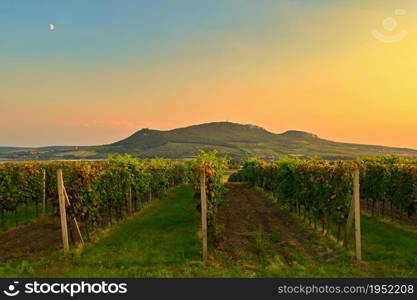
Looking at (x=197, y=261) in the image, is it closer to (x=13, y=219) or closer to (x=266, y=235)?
(x=266, y=235)

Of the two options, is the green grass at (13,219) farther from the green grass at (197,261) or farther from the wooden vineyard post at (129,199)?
the green grass at (197,261)

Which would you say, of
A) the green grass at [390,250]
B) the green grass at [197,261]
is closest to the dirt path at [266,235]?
the green grass at [197,261]

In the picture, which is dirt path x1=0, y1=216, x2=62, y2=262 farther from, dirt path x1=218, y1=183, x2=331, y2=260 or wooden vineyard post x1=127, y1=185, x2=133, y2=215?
dirt path x1=218, y1=183, x2=331, y2=260

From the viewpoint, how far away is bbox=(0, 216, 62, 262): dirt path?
11.4m

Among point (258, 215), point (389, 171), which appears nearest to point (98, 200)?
point (258, 215)

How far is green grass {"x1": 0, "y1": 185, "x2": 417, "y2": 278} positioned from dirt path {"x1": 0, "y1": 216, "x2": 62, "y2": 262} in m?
1.26

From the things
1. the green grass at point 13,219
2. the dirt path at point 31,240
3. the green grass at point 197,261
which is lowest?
the green grass at point 13,219

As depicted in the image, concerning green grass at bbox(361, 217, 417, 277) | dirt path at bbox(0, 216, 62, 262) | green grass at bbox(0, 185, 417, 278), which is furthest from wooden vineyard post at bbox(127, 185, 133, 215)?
green grass at bbox(361, 217, 417, 277)

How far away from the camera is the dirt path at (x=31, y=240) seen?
11.4m

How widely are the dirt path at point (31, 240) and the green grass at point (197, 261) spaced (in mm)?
1259

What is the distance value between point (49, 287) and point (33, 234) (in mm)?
9104

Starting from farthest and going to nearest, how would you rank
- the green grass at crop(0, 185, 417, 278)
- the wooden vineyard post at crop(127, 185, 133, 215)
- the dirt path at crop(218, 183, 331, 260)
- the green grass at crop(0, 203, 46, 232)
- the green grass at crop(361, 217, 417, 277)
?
the wooden vineyard post at crop(127, 185, 133, 215) → the green grass at crop(0, 203, 46, 232) → the dirt path at crop(218, 183, 331, 260) → the green grass at crop(361, 217, 417, 277) → the green grass at crop(0, 185, 417, 278)

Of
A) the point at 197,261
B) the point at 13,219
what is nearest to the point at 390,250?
the point at 197,261

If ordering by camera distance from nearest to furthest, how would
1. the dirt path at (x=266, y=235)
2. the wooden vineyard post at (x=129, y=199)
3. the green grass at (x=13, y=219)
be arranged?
Answer: 1. the dirt path at (x=266, y=235)
2. the green grass at (x=13, y=219)
3. the wooden vineyard post at (x=129, y=199)
